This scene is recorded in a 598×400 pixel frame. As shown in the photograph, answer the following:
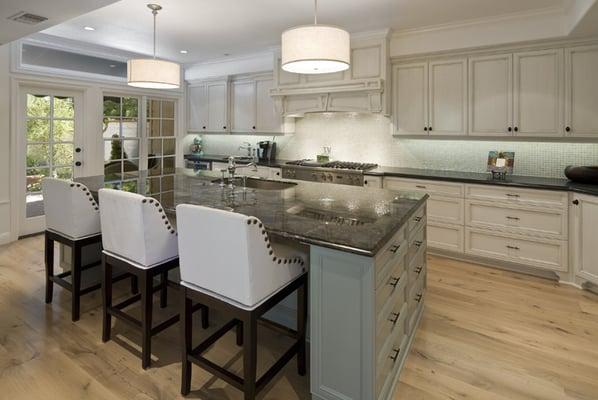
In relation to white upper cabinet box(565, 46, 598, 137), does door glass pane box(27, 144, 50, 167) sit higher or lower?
lower

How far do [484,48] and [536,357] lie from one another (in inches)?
123

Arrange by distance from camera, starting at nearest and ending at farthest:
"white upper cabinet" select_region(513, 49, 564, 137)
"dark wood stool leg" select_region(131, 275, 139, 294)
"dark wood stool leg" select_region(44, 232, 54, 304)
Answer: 1. "dark wood stool leg" select_region(44, 232, 54, 304)
2. "dark wood stool leg" select_region(131, 275, 139, 294)
3. "white upper cabinet" select_region(513, 49, 564, 137)

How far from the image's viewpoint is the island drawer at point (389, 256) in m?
1.67

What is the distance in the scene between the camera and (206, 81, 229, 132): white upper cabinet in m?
6.20

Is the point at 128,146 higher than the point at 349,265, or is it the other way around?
the point at 128,146

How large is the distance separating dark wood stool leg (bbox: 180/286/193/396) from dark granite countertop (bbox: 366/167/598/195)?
9.66 ft

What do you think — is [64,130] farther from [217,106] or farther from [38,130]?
[217,106]

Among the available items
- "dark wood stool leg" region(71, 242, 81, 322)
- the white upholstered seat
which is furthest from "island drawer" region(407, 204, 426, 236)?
"dark wood stool leg" region(71, 242, 81, 322)

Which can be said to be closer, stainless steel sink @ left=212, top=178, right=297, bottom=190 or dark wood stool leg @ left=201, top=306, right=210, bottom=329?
dark wood stool leg @ left=201, top=306, right=210, bottom=329

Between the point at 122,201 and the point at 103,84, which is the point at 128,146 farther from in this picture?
the point at 122,201

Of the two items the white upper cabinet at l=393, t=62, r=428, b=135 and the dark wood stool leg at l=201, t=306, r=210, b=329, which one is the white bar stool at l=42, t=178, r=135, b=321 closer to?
the dark wood stool leg at l=201, t=306, r=210, b=329

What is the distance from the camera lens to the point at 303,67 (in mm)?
2535

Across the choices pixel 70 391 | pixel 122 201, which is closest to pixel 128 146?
pixel 122 201

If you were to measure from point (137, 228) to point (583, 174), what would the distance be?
3.84 m
